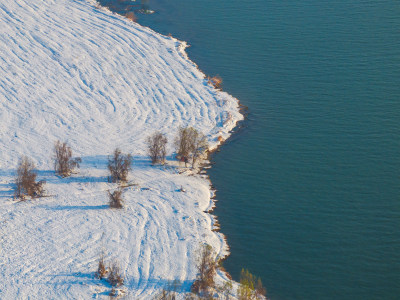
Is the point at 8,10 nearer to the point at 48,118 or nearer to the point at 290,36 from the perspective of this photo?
the point at 48,118

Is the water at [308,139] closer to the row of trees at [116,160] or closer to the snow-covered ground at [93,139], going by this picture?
the row of trees at [116,160]

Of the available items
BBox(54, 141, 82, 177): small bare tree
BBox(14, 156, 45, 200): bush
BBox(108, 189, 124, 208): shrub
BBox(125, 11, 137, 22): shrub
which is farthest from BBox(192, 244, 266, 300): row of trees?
BBox(125, 11, 137, 22): shrub

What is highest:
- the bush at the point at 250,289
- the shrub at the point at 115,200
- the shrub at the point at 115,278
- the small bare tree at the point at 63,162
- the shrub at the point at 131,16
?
the shrub at the point at 131,16

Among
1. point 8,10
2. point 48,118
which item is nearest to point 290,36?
point 48,118

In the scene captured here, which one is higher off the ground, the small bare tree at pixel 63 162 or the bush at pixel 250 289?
the small bare tree at pixel 63 162

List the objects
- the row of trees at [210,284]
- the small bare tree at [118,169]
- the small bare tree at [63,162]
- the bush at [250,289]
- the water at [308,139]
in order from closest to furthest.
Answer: the bush at [250,289] → the row of trees at [210,284] → the water at [308,139] → the small bare tree at [118,169] → the small bare tree at [63,162]

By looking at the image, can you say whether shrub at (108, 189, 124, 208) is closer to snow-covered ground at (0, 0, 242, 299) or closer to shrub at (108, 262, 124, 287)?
snow-covered ground at (0, 0, 242, 299)

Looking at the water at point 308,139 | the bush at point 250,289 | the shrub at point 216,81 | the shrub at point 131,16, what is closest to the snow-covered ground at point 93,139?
the shrub at point 216,81

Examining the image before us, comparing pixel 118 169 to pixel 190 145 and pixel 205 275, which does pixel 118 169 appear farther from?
pixel 205 275
